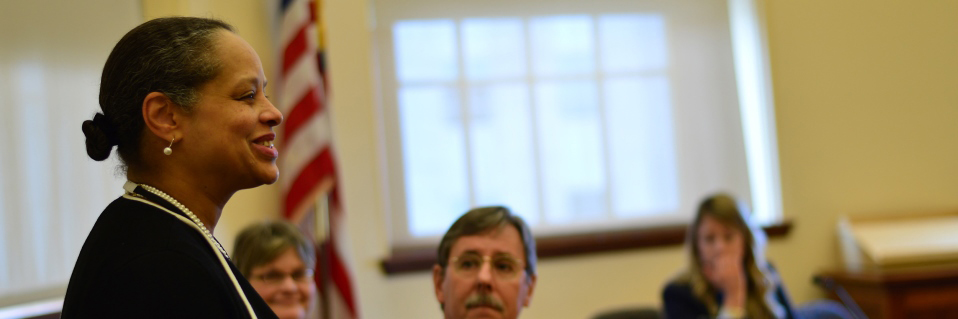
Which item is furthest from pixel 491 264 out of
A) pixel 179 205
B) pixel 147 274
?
pixel 147 274

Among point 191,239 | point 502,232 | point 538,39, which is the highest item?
point 538,39

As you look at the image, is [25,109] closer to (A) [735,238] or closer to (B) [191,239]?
(B) [191,239]

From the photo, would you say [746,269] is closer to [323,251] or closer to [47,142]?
[323,251]

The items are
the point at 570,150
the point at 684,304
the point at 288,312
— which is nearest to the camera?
the point at 288,312

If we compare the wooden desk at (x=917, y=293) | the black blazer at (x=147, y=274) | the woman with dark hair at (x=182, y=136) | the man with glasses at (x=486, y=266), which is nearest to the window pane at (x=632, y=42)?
the wooden desk at (x=917, y=293)

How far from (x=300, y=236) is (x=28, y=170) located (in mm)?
761

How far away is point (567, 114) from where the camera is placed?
450 centimetres

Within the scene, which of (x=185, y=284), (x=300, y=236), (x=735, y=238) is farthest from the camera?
(x=735, y=238)

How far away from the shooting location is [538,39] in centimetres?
448

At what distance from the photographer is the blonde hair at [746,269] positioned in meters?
3.58

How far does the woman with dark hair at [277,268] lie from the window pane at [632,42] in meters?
2.40

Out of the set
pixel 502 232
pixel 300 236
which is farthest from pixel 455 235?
pixel 300 236

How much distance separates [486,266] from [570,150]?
93.4 inches

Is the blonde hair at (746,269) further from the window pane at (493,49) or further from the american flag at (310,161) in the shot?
the american flag at (310,161)
